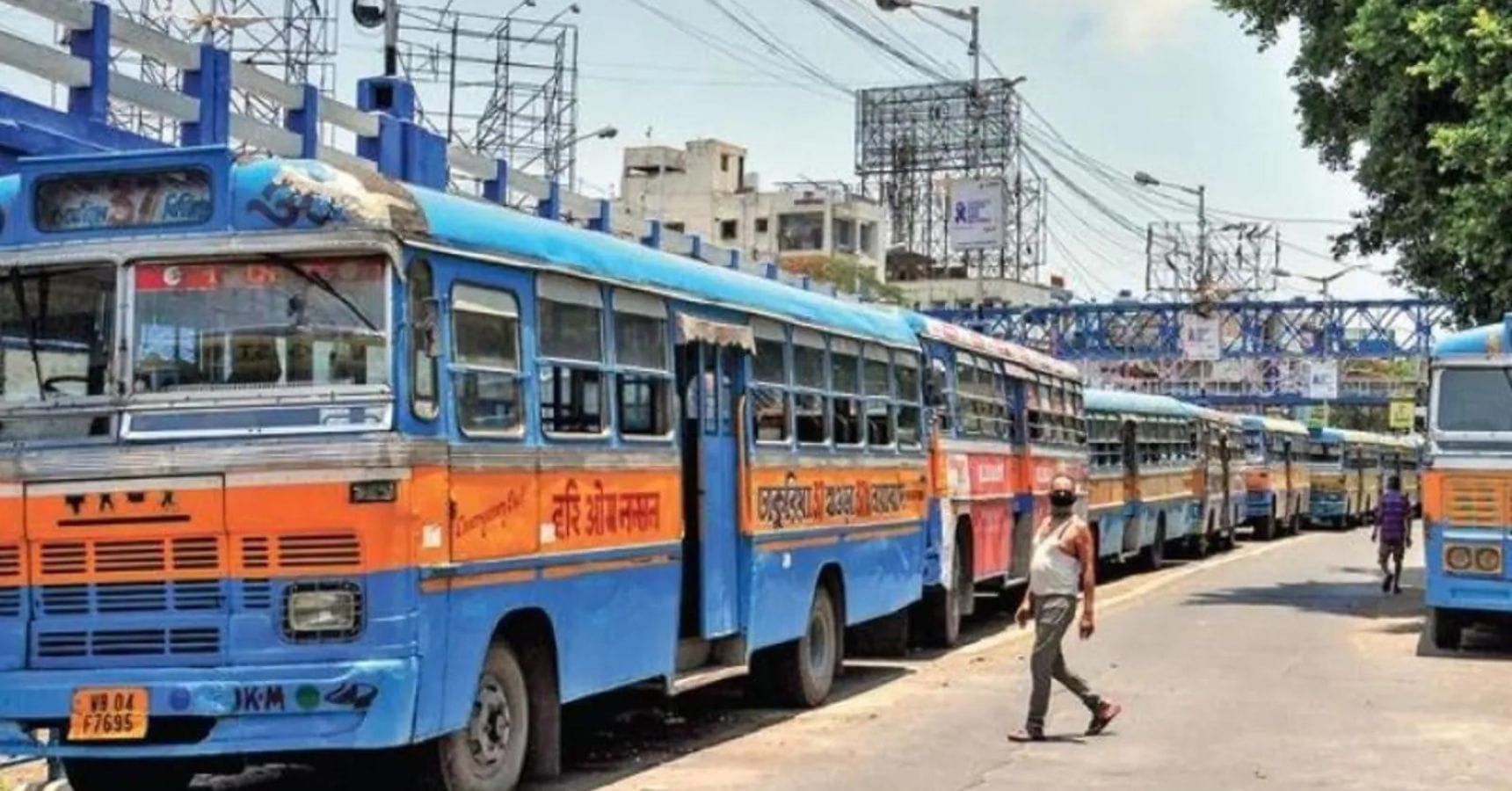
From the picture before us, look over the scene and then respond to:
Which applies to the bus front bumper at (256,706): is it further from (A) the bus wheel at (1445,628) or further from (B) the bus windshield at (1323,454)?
(B) the bus windshield at (1323,454)

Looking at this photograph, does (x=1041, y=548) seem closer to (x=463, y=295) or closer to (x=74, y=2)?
(x=463, y=295)

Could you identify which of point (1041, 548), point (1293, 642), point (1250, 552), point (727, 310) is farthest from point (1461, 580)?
point (1250, 552)

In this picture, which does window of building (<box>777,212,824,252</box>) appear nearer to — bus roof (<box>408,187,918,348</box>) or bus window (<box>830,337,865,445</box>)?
bus roof (<box>408,187,918,348</box>)

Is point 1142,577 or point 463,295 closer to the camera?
point 463,295

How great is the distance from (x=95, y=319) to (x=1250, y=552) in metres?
32.6

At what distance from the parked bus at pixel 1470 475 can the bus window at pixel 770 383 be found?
7420 mm

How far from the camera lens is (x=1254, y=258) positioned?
82375 mm

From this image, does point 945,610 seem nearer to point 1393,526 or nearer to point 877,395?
point 877,395

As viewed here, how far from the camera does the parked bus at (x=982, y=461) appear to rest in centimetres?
1759

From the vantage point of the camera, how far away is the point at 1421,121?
77.5 ft

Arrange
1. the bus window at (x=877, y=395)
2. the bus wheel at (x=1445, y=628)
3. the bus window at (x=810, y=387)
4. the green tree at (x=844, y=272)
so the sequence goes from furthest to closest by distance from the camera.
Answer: the green tree at (x=844, y=272) < the bus wheel at (x=1445, y=628) < the bus window at (x=877, y=395) < the bus window at (x=810, y=387)

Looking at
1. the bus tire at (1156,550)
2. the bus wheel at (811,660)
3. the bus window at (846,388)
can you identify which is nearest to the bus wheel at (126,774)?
the bus wheel at (811,660)

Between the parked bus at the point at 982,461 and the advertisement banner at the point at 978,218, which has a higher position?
the advertisement banner at the point at 978,218

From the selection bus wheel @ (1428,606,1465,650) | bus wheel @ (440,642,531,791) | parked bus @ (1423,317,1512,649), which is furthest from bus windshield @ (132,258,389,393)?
bus wheel @ (1428,606,1465,650)
